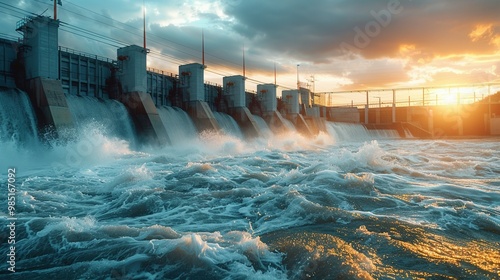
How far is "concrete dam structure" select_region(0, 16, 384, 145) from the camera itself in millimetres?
15328

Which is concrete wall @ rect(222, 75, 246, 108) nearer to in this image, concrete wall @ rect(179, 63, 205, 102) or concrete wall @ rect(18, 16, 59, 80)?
concrete wall @ rect(179, 63, 205, 102)

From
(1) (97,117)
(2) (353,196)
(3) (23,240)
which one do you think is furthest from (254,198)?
(1) (97,117)

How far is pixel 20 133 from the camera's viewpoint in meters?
14.1

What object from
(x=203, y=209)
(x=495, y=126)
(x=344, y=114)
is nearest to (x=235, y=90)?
(x=203, y=209)

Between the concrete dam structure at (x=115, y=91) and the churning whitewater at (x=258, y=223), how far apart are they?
5741 millimetres

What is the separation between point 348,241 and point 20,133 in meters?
14.8

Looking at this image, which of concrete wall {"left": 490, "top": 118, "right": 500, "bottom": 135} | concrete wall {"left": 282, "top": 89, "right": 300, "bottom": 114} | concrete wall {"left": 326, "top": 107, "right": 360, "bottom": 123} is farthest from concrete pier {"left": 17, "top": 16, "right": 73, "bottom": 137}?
concrete wall {"left": 490, "top": 118, "right": 500, "bottom": 135}

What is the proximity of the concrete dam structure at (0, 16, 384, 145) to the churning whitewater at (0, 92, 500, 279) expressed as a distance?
226 inches

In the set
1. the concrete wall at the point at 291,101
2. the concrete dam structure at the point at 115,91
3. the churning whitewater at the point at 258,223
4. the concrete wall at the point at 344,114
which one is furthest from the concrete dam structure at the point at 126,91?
the concrete wall at the point at 344,114

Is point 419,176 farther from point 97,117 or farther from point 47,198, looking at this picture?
point 97,117

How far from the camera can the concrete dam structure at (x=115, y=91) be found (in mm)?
15328

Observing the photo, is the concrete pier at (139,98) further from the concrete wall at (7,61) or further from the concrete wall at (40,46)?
the concrete wall at (7,61)

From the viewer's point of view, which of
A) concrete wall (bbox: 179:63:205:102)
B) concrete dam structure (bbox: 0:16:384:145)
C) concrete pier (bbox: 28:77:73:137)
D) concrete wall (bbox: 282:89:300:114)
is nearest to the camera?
concrete pier (bbox: 28:77:73:137)

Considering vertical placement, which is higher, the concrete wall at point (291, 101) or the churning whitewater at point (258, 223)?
the concrete wall at point (291, 101)
